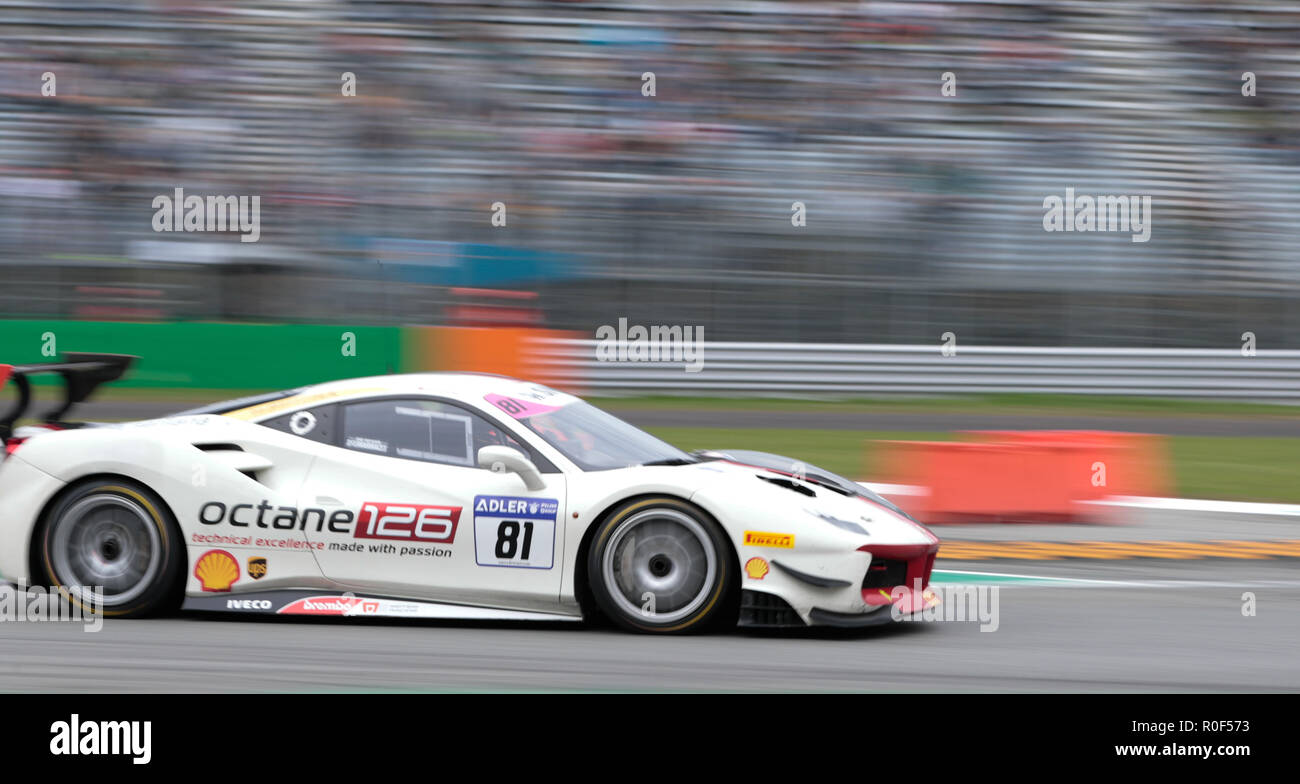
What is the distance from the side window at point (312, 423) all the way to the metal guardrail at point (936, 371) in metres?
9.52

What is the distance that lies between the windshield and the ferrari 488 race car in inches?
A: 0.5

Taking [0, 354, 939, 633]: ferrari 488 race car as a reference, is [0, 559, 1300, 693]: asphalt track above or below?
below

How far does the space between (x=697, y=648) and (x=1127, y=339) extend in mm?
11469

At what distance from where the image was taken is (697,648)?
17.6ft

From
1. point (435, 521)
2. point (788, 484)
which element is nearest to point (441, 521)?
point (435, 521)

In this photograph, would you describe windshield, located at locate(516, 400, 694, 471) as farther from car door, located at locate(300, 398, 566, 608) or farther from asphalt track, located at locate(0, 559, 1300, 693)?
asphalt track, located at locate(0, 559, 1300, 693)

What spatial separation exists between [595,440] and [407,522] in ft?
2.77

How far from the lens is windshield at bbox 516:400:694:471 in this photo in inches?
228

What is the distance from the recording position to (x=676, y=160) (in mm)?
16047

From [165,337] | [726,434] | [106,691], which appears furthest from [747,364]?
[106,691]

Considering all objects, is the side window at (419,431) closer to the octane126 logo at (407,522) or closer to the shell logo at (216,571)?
the octane126 logo at (407,522)

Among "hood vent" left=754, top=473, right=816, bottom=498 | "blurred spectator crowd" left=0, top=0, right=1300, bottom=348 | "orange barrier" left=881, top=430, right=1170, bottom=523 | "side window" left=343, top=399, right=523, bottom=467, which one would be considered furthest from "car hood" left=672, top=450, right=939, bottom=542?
"blurred spectator crowd" left=0, top=0, right=1300, bottom=348

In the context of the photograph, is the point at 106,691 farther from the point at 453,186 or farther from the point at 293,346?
the point at 453,186

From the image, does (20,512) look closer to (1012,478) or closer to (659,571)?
(659,571)
